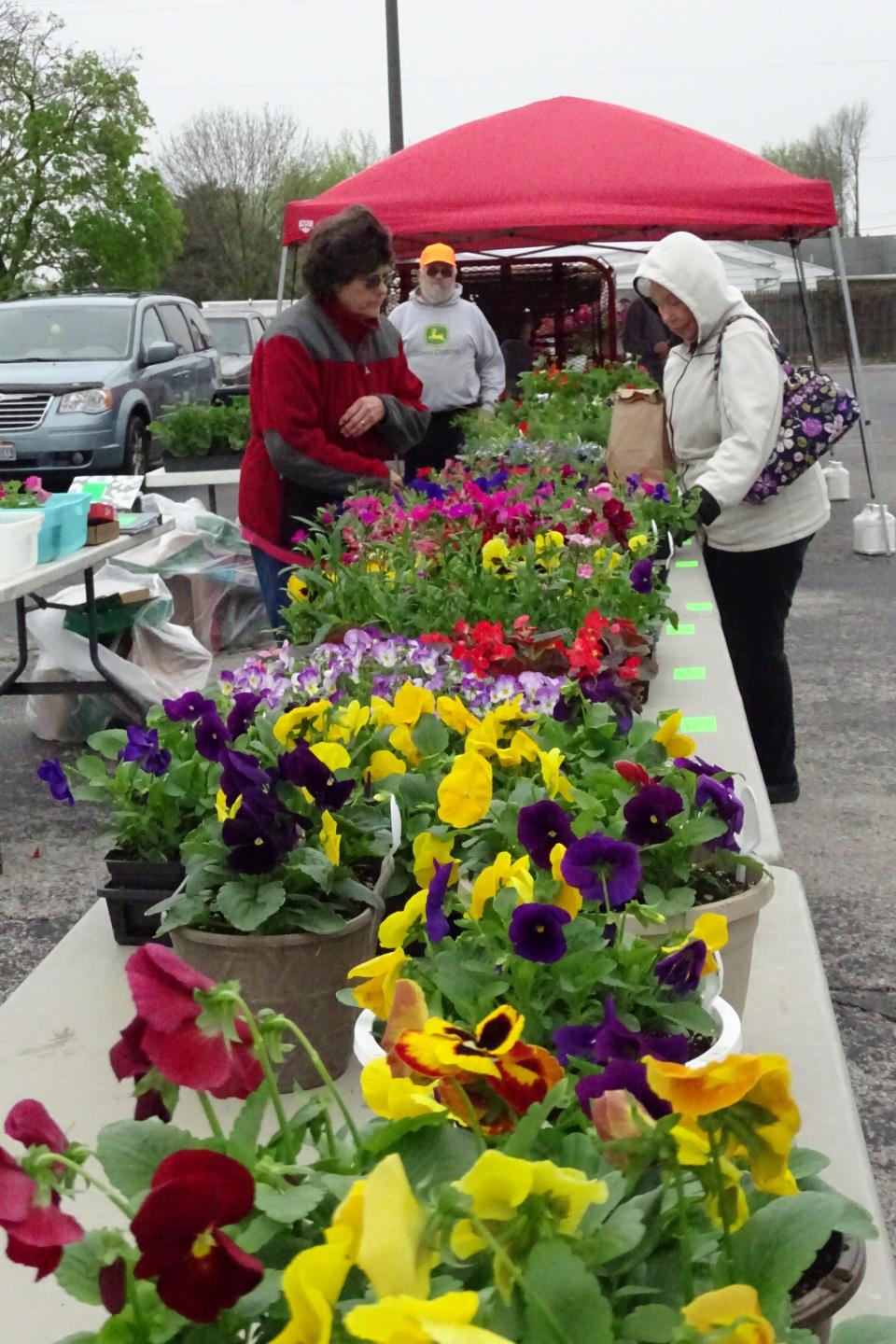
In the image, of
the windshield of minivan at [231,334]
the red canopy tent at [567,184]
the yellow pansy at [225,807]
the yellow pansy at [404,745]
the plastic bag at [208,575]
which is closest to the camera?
the yellow pansy at [225,807]

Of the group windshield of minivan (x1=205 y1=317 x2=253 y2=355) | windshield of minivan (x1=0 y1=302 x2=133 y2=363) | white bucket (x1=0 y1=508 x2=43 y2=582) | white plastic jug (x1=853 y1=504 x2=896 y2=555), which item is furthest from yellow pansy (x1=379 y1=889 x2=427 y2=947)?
windshield of minivan (x1=205 y1=317 x2=253 y2=355)

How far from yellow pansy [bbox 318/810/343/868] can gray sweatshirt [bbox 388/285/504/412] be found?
A: 556cm

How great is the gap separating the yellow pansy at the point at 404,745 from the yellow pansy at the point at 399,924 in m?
0.53

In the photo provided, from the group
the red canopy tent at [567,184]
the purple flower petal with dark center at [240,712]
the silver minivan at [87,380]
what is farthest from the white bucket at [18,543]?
the silver minivan at [87,380]

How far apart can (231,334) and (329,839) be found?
1808 cm

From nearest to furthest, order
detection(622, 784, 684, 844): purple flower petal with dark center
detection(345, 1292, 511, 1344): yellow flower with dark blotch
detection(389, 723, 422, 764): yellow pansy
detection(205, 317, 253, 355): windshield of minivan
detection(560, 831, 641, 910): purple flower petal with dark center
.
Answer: detection(345, 1292, 511, 1344): yellow flower with dark blotch
detection(560, 831, 641, 910): purple flower petal with dark center
detection(622, 784, 684, 844): purple flower petal with dark center
detection(389, 723, 422, 764): yellow pansy
detection(205, 317, 253, 355): windshield of minivan

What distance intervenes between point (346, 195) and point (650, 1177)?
7.72 m

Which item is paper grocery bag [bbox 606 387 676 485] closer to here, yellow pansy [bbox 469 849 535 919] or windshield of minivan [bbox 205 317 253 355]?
yellow pansy [bbox 469 849 535 919]

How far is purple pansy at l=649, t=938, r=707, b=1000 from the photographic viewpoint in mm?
1095

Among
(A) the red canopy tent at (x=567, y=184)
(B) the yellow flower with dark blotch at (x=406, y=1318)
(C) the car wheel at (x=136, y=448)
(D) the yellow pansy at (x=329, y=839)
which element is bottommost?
(C) the car wheel at (x=136, y=448)

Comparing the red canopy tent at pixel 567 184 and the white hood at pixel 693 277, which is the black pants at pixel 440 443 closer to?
the red canopy tent at pixel 567 184

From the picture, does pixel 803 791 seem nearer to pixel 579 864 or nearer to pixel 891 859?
pixel 891 859

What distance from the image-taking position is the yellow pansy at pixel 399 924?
1.16m

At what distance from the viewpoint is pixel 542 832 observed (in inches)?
47.7
